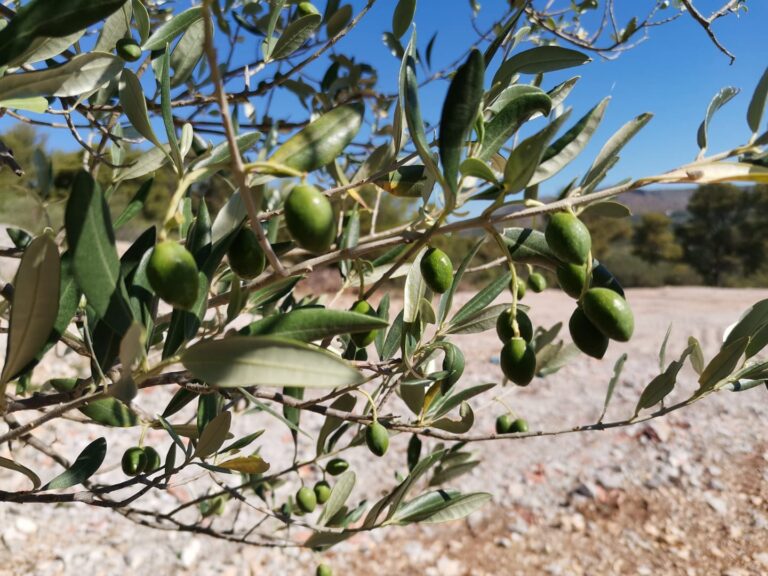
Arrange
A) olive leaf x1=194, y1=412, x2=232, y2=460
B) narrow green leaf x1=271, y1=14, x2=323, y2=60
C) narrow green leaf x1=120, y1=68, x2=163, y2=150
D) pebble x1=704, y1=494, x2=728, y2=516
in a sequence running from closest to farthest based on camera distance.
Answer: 1. narrow green leaf x1=120, y1=68, x2=163, y2=150
2. olive leaf x1=194, y1=412, x2=232, y2=460
3. narrow green leaf x1=271, y1=14, x2=323, y2=60
4. pebble x1=704, y1=494, x2=728, y2=516

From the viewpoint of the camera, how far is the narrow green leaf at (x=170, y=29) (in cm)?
69

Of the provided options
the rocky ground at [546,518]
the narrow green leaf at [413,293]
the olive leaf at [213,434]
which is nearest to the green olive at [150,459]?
the olive leaf at [213,434]

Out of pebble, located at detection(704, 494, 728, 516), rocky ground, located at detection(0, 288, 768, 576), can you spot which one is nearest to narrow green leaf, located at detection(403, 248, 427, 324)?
rocky ground, located at detection(0, 288, 768, 576)

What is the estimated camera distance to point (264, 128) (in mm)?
1384

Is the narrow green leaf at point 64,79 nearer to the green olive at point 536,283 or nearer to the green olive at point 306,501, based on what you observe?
the green olive at point 536,283

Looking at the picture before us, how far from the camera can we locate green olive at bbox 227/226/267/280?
505 mm

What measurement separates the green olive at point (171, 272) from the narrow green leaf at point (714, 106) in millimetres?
454

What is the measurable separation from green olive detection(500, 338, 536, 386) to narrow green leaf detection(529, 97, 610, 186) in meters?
0.17

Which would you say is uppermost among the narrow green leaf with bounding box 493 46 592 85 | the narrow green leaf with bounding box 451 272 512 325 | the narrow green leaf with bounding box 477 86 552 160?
the narrow green leaf with bounding box 493 46 592 85

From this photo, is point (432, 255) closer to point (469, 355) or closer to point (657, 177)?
point (657, 177)

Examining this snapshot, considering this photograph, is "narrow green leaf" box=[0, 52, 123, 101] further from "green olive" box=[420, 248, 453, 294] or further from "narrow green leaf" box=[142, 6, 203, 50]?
"green olive" box=[420, 248, 453, 294]

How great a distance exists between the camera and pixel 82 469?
744 mm

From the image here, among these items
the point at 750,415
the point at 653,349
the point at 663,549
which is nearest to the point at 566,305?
the point at 653,349

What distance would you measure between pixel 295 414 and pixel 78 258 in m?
0.78
